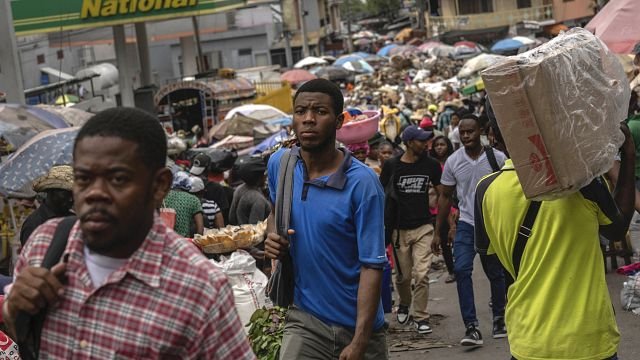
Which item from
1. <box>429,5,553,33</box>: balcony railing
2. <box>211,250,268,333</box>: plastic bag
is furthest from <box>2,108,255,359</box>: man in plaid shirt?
<box>429,5,553,33</box>: balcony railing

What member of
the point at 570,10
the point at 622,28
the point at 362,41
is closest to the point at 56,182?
the point at 622,28

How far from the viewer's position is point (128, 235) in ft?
9.30

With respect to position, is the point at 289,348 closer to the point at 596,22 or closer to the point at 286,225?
the point at 286,225

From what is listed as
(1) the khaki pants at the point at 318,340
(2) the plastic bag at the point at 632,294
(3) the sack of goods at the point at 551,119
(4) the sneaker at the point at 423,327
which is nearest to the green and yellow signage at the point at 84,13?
(4) the sneaker at the point at 423,327

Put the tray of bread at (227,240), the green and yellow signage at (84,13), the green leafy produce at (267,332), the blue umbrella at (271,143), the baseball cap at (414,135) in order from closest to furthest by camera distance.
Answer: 1. the green leafy produce at (267,332)
2. the tray of bread at (227,240)
3. the baseball cap at (414,135)
4. the blue umbrella at (271,143)
5. the green and yellow signage at (84,13)

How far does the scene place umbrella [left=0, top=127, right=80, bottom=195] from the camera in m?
8.83

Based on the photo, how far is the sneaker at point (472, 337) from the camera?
9.03 metres

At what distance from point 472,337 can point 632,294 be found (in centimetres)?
134

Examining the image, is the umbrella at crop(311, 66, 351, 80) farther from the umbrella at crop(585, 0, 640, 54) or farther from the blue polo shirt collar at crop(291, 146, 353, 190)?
the blue polo shirt collar at crop(291, 146, 353, 190)

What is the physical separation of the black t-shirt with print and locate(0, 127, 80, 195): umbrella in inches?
113

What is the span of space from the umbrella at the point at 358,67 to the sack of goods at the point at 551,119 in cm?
5185

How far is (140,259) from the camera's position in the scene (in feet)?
9.32

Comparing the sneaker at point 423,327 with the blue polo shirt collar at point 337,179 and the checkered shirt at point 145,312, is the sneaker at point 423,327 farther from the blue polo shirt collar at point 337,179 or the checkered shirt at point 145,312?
the checkered shirt at point 145,312

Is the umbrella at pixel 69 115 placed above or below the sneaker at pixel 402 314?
above
